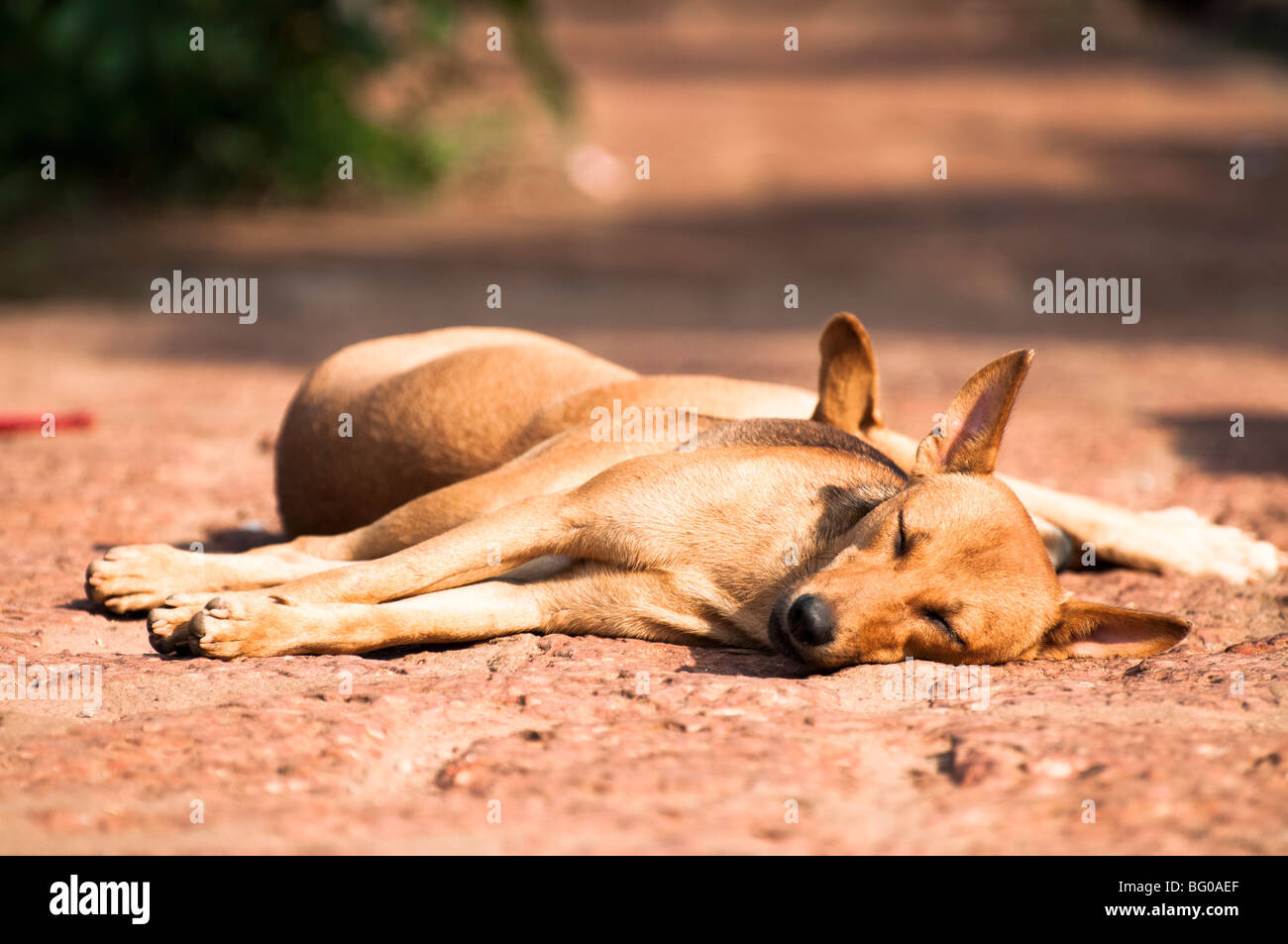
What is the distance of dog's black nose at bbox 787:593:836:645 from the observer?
3.25 metres

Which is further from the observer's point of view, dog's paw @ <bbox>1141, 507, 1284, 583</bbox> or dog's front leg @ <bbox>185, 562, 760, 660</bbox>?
dog's paw @ <bbox>1141, 507, 1284, 583</bbox>

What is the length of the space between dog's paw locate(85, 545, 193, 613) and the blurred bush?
8.62m

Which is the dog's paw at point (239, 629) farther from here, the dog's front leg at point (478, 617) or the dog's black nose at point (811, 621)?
the dog's black nose at point (811, 621)

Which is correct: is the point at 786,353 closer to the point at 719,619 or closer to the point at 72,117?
the point at 719,619

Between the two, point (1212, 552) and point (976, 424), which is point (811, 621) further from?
point (1212, 552)

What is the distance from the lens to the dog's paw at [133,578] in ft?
12.6

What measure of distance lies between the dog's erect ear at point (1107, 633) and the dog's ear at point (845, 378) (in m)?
1.15

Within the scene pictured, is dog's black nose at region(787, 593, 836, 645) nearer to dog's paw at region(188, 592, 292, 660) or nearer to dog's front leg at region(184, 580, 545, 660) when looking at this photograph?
dog's front leg at region(184, 580, 545, 660)

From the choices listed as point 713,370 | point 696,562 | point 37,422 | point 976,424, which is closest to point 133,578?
point 696,562

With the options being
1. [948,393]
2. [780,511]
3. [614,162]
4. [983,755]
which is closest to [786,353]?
[948,393]

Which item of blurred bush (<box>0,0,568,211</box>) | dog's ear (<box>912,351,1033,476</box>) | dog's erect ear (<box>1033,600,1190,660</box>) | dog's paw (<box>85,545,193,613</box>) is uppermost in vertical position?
blurred bush (<box>0,0,568,211</box>)

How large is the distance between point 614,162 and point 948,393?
1017cm

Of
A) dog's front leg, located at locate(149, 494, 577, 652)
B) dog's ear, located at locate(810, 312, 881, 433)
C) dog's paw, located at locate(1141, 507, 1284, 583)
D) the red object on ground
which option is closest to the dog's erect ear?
dog's paw, located at locate(1141, 507, 1284, 583)

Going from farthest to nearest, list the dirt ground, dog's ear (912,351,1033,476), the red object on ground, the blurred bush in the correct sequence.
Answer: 1. the blurred bush
2. the red object on ground
3. dog's ear (912,351,1033,476)
4. the dirt ground
